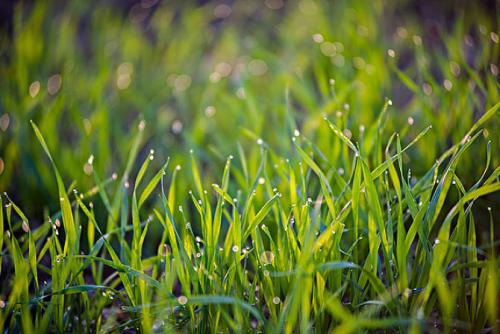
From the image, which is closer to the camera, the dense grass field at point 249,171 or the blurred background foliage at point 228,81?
the dense grass field at point 249,171

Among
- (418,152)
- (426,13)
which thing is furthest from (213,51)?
(418,152)

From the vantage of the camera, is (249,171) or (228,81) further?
(228,81)

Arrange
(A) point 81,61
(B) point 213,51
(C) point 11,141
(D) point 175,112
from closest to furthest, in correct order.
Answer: (C) point 11,141 < (D) point 175,112 < (A) point 81,61 < (B) point 213,51

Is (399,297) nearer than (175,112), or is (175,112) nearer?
(399,297)

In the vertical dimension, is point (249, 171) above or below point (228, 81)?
below

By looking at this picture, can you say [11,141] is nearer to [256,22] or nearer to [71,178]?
[71,178]

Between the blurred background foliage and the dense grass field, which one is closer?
the dense grass field
